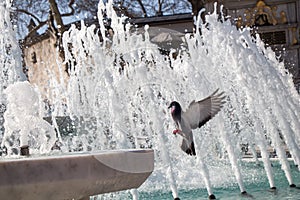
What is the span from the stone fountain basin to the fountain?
11.2 ft

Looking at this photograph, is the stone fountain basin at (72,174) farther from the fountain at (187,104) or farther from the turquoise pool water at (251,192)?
the turquoise pool water at (251,192)

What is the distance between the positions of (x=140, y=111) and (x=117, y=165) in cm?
912

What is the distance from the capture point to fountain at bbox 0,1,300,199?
7.66 metres

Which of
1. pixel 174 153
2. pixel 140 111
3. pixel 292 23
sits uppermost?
pixel 292 23

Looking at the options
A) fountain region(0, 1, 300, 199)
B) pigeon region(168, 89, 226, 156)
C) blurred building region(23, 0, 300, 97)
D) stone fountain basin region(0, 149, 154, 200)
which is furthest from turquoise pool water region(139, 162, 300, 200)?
blurred building region(23, 0, 300, 97)

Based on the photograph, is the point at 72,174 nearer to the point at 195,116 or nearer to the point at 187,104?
the point at 195,116

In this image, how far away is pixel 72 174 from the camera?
2.59 meters

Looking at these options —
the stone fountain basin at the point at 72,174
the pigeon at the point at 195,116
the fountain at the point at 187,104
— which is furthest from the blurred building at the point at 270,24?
the stone fountain basin at the point at 72,174

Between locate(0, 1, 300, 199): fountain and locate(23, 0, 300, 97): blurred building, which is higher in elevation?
locate(23, 0, 300, 97): blurred building

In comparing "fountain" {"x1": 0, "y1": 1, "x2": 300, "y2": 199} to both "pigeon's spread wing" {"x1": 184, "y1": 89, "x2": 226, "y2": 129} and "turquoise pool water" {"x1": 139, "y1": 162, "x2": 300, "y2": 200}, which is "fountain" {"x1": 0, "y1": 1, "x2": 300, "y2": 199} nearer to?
"turquoise pool water" {"x1": 139, "y1": 162, "x2": 300, "y2": 200}

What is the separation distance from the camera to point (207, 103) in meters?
4.84

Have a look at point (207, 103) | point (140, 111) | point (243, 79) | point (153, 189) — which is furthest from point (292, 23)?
point (207, 103)

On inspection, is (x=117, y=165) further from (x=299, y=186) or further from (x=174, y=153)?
(x=174, y=153)

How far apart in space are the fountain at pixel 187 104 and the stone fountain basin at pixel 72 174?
11.2 feet
